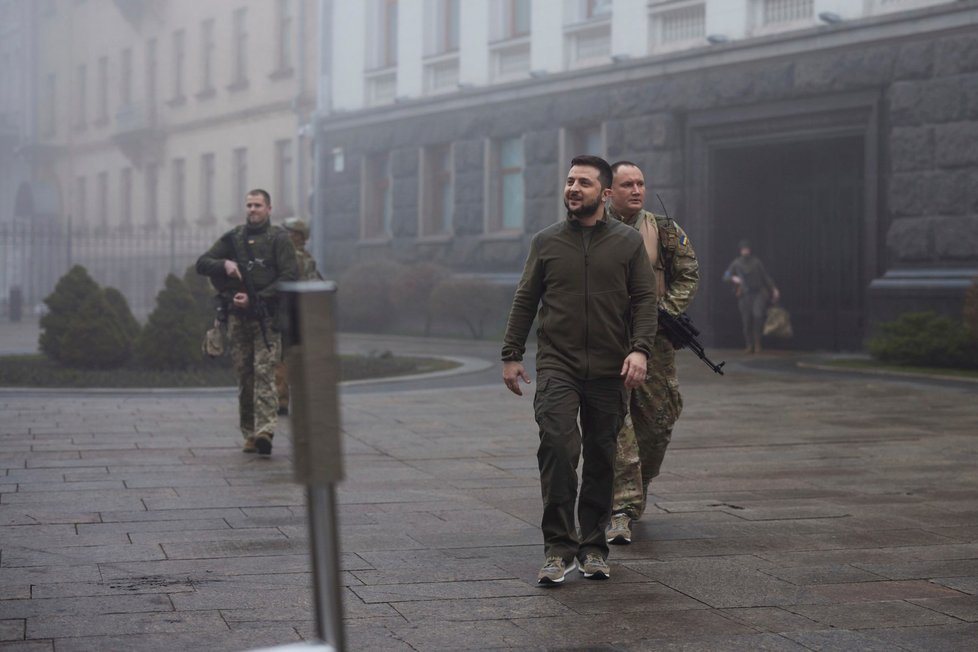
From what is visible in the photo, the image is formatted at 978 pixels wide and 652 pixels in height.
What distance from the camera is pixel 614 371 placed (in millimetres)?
6555

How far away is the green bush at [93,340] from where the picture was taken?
18328mm

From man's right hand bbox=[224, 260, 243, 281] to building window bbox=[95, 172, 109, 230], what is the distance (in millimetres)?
38590

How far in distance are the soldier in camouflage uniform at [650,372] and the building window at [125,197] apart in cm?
4063

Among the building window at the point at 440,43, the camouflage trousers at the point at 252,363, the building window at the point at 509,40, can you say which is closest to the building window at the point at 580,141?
the building window at the point at 509,40

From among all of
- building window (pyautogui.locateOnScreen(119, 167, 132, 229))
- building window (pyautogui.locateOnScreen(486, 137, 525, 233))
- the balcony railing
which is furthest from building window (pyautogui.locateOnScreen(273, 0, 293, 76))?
building window (pyautogui.locateOnScreen(119, 167, 132, 229))

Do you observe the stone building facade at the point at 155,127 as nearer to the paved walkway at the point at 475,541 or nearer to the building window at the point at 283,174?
the building window at the point at 283,174

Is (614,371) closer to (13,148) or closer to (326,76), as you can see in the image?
(326,76)

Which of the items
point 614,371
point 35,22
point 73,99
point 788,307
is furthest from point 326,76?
point 614,371

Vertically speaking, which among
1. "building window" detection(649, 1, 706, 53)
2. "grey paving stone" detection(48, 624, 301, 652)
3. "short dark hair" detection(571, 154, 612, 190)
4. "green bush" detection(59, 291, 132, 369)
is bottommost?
"grey paving stone" detection(48, 624, 301, 652)

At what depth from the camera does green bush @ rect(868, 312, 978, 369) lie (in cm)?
1777

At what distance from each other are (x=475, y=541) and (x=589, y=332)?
1.31 metres

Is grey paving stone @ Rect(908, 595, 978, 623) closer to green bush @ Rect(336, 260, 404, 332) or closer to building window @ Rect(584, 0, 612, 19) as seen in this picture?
building window @ Rect(584, 0, 612, 19)

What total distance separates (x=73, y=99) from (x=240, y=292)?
41.9 m

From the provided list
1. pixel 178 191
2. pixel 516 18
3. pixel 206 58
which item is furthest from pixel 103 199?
pixel 516 18
